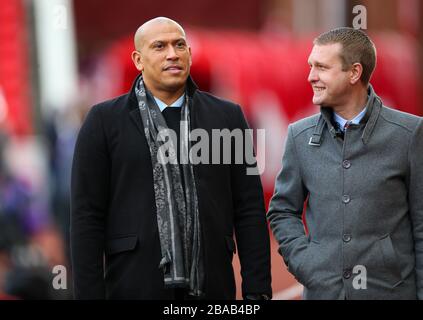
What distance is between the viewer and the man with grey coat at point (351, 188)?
5.10 metres

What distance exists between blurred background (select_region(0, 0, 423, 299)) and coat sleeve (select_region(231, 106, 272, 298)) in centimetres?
116

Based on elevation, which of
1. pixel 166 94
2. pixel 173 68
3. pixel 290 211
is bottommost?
pixel 290 211

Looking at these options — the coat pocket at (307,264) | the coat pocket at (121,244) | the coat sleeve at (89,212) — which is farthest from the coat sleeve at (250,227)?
the coat sleeve at (89,212)

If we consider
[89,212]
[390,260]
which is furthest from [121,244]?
[390,260]

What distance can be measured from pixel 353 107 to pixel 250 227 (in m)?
0.67

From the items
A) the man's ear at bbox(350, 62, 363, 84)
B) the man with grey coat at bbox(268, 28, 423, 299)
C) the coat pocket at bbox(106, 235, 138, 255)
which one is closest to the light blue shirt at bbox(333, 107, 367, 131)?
the man with grey coat at bbox(268, 28, 423, 299)

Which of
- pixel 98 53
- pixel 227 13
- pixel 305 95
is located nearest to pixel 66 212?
pixel 305 95

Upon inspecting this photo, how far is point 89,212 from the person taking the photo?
5.25m

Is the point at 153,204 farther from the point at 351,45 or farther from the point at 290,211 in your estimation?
the point at 351,45

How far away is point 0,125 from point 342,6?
37.9ft

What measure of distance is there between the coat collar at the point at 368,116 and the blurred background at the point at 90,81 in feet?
5.46

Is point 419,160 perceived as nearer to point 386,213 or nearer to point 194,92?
point 386,213

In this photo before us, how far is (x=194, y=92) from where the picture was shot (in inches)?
213

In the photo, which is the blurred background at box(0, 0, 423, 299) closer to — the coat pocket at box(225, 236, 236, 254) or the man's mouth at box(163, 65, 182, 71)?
the coat pocket at box(225, 236, 236, 254)
